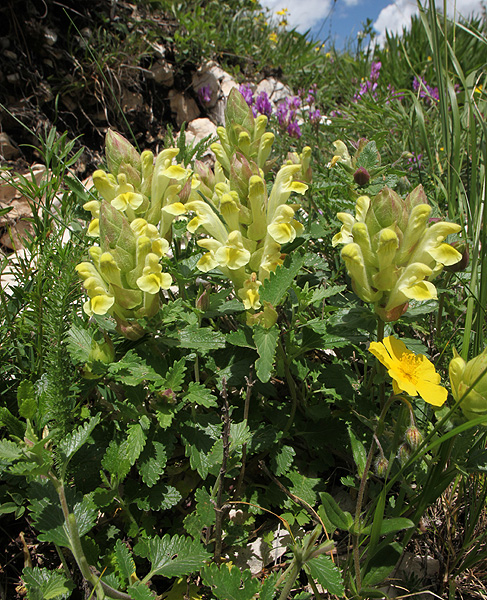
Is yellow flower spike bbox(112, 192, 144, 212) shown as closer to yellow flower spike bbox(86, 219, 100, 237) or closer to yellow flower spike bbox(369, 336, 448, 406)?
yellow flower spike bbox(86, 219, 100, 237)

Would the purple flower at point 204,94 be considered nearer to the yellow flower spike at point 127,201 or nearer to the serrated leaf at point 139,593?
the yellow flower spike at point 127,201

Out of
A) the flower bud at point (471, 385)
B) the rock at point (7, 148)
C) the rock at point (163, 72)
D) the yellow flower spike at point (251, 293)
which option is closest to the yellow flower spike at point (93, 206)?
the yellow flower spike at point (251, 293)

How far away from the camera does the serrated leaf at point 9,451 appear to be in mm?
1057

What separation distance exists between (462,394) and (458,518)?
757 mm

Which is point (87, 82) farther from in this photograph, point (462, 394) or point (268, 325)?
point (462, 394)

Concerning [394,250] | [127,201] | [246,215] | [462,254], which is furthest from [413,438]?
[127,201]

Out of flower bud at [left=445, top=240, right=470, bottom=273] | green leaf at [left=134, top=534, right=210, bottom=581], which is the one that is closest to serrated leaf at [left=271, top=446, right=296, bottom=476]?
green leaf at [left=134, top=534, right=210, bottom=581]

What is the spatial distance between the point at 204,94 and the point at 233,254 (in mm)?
4090

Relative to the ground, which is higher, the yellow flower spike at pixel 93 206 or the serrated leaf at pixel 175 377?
the yellow flower spike at pixel 93 206

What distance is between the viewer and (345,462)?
1764 millimetres

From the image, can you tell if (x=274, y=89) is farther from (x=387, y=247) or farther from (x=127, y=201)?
(x=387, y=247)

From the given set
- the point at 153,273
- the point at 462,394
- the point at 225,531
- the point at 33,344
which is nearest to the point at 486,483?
the point at 462,394

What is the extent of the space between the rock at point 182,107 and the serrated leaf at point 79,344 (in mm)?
3973

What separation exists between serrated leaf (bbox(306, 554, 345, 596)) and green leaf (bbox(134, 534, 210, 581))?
0.96 feet
